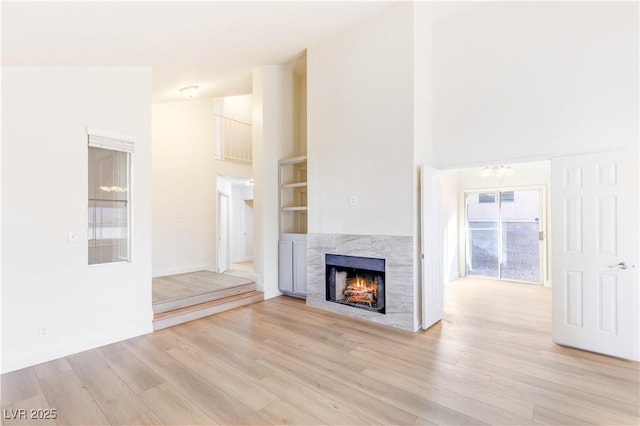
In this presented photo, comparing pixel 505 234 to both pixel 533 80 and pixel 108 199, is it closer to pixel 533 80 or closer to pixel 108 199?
pixel 533 80

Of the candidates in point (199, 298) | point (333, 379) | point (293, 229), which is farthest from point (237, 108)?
point (333, 379)

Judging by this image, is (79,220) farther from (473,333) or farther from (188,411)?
(473,333)

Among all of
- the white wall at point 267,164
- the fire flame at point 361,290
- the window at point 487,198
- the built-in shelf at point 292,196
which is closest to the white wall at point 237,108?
the white wall at point 267,164

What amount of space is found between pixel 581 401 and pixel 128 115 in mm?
5174

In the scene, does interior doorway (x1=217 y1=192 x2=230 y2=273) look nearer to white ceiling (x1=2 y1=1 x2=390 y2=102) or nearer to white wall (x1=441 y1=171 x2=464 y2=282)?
white ceiling (x1=2 y1=1 x2=390 y2=102)

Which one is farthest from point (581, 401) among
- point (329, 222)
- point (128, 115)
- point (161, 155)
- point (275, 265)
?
point (161, 155)

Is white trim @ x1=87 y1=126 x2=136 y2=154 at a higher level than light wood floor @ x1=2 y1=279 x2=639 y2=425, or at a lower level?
higher

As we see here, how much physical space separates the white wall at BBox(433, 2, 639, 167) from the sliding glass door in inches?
155

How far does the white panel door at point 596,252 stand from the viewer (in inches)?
118

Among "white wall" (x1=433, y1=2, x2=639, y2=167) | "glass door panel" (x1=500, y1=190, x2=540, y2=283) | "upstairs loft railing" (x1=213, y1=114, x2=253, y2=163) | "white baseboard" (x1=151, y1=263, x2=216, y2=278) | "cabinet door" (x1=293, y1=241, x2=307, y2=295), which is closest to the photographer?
"white wall" (x1=433, y1=2, x2=639, y2=167)

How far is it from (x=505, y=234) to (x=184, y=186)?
24.4ft

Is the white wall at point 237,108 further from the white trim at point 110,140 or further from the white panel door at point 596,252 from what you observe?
the white panel door at point 596,252

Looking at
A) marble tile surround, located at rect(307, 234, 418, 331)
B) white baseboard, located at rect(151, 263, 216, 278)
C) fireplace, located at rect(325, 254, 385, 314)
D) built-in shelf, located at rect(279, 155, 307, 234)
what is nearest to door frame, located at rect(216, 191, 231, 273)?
white baseboard, located at rect(151, 263, 216, 278)

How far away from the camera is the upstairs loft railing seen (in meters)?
7.27
